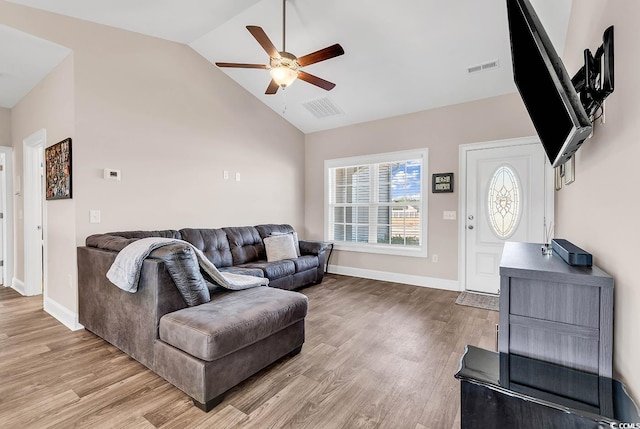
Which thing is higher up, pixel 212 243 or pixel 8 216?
pixel 8 216

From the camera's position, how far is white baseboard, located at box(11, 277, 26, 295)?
13.4 feet

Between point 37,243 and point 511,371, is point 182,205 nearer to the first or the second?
point 37,243

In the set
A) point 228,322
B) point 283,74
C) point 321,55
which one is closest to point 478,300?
point 228,322

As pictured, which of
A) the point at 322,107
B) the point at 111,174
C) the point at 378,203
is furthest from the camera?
the point at 378,203

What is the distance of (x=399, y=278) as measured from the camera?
4734 millimetres

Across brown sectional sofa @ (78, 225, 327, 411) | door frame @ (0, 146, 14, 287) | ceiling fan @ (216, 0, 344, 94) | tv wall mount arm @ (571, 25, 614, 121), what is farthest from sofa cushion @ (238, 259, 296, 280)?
door frame @ (0, 146, 14, 287)

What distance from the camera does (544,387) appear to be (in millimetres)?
1003

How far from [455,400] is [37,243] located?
5.18m

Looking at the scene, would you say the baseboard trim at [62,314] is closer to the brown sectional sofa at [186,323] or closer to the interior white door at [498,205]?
the brown sectional sofa at [186,323]

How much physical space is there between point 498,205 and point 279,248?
9.98ft

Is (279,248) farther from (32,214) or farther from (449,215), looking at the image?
(32,214)

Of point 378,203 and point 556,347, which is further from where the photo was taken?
point 378,203

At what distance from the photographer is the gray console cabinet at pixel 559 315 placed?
→ 1.05 m

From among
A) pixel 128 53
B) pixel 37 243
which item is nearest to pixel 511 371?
pixel 128 53
